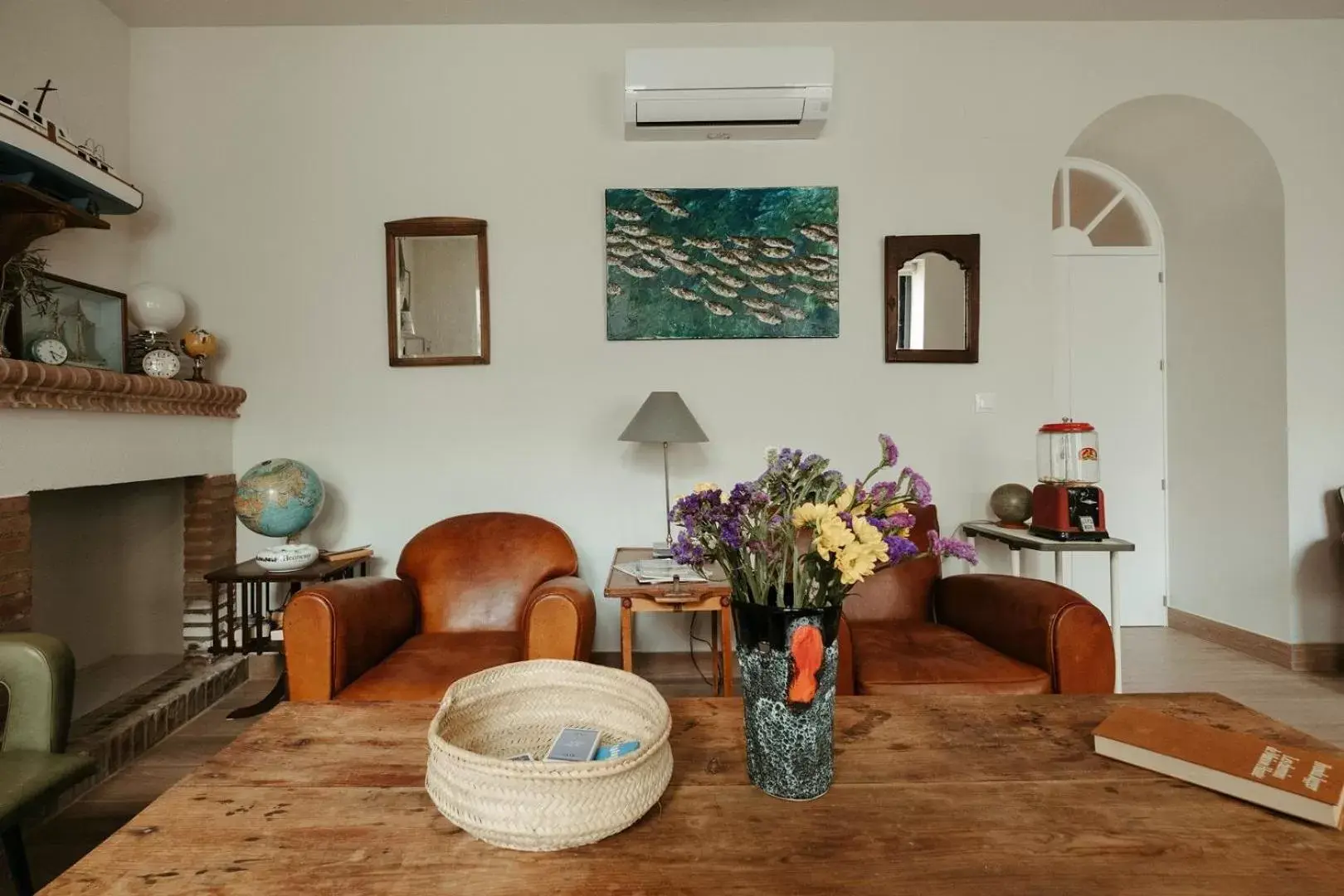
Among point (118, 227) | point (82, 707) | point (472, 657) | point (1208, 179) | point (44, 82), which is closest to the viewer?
point (472, 657)

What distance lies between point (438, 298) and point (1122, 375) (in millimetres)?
3661

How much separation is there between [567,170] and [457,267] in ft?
2.21

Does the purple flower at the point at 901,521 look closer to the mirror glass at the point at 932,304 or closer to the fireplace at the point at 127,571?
the mirror glass at the point at 932,304

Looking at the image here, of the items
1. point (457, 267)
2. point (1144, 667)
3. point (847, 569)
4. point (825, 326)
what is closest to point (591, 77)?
point (457, 267)

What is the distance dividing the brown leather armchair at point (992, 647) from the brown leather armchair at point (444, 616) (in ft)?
2.89

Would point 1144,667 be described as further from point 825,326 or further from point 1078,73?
point 1078,73

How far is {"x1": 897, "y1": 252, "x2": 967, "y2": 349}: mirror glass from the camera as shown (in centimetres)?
281

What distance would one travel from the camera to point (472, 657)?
1.85m

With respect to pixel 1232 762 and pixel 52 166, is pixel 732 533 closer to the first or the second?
pixel 1232 762

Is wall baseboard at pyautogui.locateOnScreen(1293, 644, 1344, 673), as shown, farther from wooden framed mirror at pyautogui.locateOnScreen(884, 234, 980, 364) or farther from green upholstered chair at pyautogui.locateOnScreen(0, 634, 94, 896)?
green upholstered chair at pyautogui.locateOnScreen(0, 634, 94, 896)

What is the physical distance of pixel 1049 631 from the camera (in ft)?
5.55

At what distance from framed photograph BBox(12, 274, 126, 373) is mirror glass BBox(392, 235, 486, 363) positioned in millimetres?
1052

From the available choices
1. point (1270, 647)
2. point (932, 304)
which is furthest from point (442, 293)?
point (1270, 647)

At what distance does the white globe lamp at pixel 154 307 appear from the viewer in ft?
8.18
